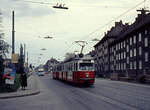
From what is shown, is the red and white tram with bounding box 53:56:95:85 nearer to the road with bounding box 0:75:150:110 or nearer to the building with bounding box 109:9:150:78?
the road with bounding box 0:75:150:110

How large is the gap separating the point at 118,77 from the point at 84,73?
25185 millimetres

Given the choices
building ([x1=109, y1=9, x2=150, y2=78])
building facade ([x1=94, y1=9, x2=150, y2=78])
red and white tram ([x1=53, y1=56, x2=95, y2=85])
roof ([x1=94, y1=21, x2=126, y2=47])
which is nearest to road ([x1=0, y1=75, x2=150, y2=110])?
red and white tram ([x1=53, y1=56, x2=95, y2=85])

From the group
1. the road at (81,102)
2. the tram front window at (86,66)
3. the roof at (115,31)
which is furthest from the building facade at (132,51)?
the road at (81,102)

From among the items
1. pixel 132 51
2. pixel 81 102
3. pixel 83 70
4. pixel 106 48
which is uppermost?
pixel 106 48

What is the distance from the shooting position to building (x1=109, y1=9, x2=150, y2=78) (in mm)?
50781

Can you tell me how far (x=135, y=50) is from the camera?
56.8m

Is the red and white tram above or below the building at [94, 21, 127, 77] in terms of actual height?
below

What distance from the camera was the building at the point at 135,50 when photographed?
1999 inches

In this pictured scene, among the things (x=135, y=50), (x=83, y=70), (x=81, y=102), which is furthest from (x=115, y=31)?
(x=81, y=102)

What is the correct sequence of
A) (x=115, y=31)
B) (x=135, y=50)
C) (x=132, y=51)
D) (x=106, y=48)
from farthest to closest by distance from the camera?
(x=106, y=48) → (x=115, y=31) → (x=132, y=51) → (x=135, y=50)

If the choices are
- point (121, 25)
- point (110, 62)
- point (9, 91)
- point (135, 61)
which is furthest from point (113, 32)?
point (9, 91)

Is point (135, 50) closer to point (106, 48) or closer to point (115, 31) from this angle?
point (115, 31)

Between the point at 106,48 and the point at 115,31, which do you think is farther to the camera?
the point at 106,48

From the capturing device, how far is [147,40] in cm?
5006
